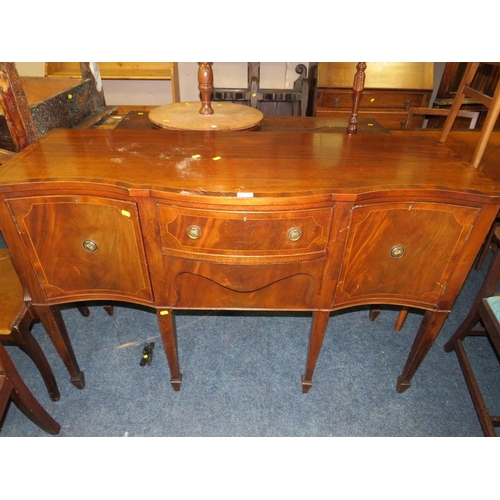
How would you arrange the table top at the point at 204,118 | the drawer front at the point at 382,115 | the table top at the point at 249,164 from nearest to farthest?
the table top at the point at 249,164 → the table top at the point at 204,118 → the drawer front at the point at 382,115

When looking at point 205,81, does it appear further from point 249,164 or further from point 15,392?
point 15,392

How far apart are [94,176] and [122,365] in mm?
1260

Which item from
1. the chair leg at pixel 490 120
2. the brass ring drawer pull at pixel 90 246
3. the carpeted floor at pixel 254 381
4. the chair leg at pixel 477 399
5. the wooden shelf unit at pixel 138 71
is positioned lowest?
the carpeted floor at pixel 254 381

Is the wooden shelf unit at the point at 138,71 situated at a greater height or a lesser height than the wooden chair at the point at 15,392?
greater

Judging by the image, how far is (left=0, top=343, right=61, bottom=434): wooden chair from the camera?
1340mm

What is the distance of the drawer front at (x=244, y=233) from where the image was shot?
4.18ft

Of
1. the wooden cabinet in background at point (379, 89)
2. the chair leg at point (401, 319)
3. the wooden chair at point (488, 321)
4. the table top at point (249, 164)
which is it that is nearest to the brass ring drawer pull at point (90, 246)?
the table top at point (249, 164)

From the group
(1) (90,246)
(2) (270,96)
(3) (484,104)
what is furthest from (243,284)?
(2) (270,96)

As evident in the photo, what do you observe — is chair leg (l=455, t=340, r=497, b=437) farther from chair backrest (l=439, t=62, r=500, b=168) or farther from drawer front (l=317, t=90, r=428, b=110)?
drawer front (l=317, t=90, r=428, b=110)

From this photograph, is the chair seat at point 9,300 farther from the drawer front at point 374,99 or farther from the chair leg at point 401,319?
the drawer front at point 374,99

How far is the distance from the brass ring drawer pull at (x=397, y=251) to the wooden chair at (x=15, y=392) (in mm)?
1493

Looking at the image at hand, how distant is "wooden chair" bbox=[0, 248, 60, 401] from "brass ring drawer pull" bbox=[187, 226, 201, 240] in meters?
0.88

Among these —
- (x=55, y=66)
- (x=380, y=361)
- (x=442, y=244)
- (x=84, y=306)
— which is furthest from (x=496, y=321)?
(x=55, y=66)

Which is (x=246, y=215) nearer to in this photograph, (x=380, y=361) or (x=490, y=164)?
(x=380, y=361)
